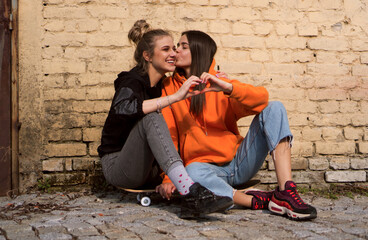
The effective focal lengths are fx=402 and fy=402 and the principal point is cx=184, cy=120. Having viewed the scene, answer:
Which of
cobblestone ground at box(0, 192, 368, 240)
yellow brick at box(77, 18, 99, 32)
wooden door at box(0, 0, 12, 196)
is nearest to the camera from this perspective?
cobblestone ground at box(0, 192, 368, 240)

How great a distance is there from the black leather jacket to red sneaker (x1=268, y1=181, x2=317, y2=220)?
1.13 m

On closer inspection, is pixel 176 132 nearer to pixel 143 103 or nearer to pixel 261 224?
pixel 143 103

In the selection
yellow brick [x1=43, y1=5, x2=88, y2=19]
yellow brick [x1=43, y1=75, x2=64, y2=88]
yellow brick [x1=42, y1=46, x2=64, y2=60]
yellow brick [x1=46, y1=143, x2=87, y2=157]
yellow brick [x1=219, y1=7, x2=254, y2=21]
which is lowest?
yellow brick [x1=46, y1=143, x2=87, y2=157]

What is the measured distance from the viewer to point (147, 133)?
112 inches

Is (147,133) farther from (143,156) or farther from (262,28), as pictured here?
(262,28)

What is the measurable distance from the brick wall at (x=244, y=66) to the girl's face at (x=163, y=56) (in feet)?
2.94

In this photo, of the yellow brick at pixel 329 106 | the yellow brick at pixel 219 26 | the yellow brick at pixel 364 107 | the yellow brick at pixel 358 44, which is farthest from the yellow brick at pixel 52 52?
the yellow brick at pixel 364 107

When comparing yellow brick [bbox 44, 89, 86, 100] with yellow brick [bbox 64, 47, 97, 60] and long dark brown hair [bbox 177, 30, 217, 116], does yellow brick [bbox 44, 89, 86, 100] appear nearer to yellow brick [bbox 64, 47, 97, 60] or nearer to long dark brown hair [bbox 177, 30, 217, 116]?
yellow brick [bbox 64, 47, 97, 60]

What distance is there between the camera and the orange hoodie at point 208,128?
10.5ft

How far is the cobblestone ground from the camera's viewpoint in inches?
92.1

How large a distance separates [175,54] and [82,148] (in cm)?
153

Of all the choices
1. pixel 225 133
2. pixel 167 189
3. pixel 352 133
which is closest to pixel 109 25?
pixel 225 133

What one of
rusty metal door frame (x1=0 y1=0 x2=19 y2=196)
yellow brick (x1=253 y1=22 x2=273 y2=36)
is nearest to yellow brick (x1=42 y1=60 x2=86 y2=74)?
rusty metal door frame (x1=0 y1=0 x2=19 y2=196)

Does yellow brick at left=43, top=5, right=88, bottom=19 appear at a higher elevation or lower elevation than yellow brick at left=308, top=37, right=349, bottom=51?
higher
